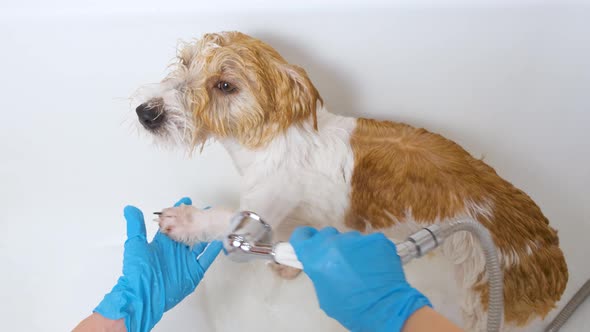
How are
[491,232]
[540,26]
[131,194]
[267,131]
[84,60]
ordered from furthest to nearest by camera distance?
1. [131,194]
2. [84,60]
3. [540,26]
4. [267,131]
5. [491,232]

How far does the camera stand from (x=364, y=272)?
112cm

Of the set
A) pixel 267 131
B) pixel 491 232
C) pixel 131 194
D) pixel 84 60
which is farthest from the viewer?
pixel 131 194

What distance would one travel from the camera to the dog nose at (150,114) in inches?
58.1

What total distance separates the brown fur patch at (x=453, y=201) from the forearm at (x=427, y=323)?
46 cm

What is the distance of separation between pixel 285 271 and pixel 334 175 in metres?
0.61

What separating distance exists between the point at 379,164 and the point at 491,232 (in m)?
0.37

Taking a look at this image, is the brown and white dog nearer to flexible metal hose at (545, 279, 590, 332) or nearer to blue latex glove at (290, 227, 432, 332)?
flexible metal hose at (545, 279, 590, 332)

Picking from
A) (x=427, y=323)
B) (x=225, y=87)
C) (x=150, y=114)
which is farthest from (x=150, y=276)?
(x=427, y=323)

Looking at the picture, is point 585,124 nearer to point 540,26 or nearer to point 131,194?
point 540,26

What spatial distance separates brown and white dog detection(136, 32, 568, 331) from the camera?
4.90 feet

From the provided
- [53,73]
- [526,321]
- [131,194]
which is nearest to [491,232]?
[526,321]

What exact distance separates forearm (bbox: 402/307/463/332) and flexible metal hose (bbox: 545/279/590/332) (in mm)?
927

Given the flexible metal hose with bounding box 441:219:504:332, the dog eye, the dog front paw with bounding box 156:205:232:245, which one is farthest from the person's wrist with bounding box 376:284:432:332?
the dog eye

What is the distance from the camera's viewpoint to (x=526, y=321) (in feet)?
5.11
